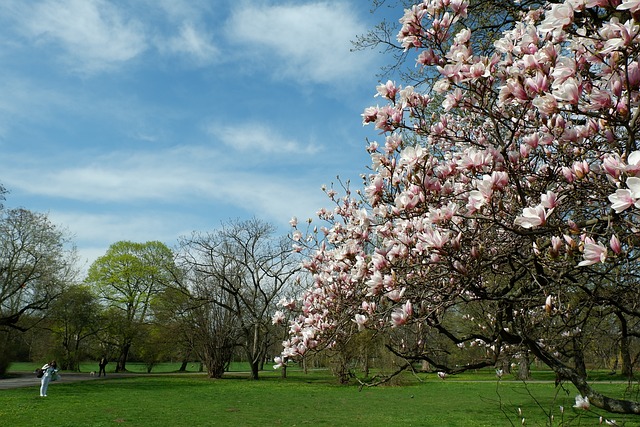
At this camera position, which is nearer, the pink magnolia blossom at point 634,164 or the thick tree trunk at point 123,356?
the pink magnolia blossom at point 634,164

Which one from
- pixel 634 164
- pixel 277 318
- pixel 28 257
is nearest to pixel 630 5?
pixel 634 164

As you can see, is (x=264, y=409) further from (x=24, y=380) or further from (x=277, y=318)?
(x=24, y=380)

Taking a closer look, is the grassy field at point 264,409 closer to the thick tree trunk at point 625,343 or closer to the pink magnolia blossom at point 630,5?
the thick tree trunk at point 625,343

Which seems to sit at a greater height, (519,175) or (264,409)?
(519,175)

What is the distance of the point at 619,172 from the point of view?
1.72 metres

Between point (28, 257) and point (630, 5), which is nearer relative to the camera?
point (630, 5)

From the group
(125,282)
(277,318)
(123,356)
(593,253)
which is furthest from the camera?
(125,282)

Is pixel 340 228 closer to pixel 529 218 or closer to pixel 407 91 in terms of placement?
pixel 407 91

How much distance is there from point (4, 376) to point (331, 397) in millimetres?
20239

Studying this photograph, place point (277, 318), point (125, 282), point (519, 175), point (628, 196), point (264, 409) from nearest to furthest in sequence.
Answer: point (628, 196)
point (519, 175)
point (277, 318)
point (264, 409)
point (125, 282)

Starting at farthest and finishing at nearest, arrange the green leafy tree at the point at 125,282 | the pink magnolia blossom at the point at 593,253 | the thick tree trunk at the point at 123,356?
the green leafy tree at the point at 125,282, the thick tree trunk at the point at 123,356, the pink magnolia blossom at the point at 593,253

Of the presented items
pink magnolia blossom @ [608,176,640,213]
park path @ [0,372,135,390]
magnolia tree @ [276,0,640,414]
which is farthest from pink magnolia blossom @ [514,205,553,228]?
park path @ [0,372,135,390]

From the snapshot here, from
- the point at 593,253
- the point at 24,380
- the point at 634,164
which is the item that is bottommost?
the point at 24,380

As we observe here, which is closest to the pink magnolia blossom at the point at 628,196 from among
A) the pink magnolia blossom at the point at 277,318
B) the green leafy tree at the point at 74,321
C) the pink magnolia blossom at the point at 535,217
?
the pink magnolia blossom at the point at 535,217
